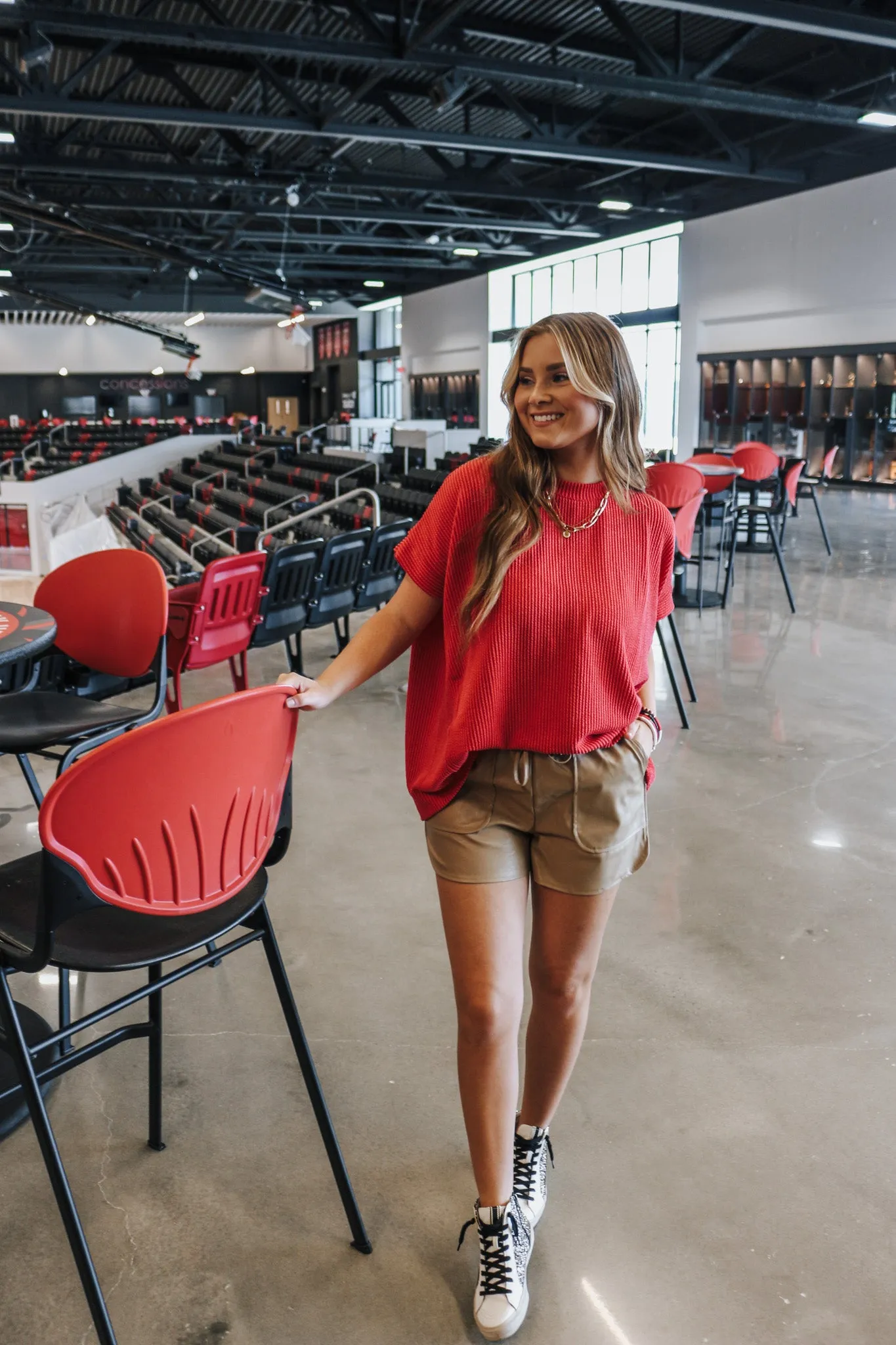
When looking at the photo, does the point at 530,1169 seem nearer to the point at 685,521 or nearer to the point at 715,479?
the point at 685,521

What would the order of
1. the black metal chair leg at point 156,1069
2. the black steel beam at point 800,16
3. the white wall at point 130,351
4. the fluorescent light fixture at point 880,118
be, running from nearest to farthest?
the black metal chair leg at point 156,1069
the black steel beam at point 800,16
the fluorescent light fixture at point 880,118
the white wall at point 130,351

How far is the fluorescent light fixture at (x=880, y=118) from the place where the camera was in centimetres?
1005

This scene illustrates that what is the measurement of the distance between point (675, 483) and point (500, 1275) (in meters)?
5.14

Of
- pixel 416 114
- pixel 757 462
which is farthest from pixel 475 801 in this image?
pixel 416 114

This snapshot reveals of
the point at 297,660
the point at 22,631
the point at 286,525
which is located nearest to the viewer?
the point at 22,631

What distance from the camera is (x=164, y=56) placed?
34.3ft

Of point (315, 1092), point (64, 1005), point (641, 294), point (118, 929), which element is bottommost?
point (64, 1005)

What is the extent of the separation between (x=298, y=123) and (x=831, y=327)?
27.5 feet

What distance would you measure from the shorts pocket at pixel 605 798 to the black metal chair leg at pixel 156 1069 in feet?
2.89

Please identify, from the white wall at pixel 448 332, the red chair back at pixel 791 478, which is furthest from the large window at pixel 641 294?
the red chair back at pixel 791 478

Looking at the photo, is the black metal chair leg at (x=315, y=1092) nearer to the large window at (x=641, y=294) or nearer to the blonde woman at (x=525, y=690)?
the blonde woman at (x=525, y=690)

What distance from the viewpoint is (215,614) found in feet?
14.3

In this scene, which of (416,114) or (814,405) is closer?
(416,114)

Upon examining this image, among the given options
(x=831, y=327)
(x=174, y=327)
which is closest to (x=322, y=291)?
(x=174, y=327)
